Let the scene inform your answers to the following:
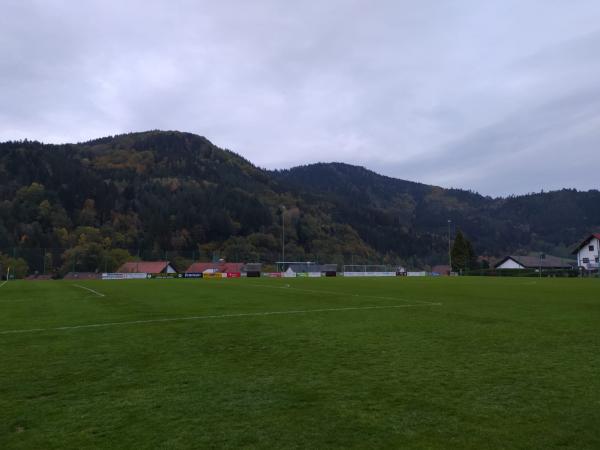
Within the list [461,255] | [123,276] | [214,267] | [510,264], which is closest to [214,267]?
[214,267]

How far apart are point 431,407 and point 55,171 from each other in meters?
141

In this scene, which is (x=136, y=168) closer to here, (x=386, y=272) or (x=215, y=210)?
(x=215, y=210)

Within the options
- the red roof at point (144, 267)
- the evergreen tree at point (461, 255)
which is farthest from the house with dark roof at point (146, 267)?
the evergreen tree at point (461, 255)

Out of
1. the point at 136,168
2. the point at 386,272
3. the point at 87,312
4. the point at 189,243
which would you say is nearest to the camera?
the point at 87,312

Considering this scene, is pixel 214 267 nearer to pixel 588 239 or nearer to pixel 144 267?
pixel 144 267

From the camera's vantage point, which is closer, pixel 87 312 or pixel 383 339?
pixel 383 339

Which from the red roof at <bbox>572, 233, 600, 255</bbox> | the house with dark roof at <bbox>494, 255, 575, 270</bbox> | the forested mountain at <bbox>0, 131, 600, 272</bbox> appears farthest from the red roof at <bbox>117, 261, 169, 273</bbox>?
the house with dark roof at <bbox>494, 255, 575, 270</bbox>

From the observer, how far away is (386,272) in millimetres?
89875

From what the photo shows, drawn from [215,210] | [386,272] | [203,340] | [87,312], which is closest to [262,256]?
[386,272]

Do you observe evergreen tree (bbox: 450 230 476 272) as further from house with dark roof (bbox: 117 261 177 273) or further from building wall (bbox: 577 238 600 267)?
house with dark roof (bbox: 117 261 177 273)

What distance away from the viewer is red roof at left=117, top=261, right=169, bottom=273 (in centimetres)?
7895

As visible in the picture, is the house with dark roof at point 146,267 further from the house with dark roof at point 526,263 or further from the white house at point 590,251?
the house with dark roof at point 526,263

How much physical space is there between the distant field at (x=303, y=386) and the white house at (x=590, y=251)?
244ft

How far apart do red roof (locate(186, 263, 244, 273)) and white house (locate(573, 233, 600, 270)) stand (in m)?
55.7
